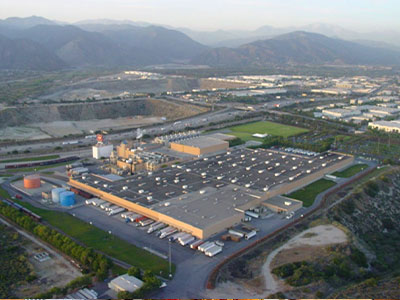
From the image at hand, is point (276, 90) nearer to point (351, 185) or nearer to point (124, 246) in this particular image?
point (351, 185)

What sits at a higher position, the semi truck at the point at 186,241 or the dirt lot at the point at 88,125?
the semi truck at the point at 186,241

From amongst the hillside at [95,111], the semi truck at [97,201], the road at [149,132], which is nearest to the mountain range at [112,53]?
the hillside at [95,111]

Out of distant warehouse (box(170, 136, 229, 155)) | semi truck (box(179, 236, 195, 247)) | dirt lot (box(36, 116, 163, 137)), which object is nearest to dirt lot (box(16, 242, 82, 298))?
semi truck (box(179, 236, 195, 247))

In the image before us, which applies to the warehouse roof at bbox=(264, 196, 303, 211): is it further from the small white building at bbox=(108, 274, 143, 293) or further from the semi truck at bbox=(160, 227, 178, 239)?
the small white building at bbox=(108, 274, 143, 293)

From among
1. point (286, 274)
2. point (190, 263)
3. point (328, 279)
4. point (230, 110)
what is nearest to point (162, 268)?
point (190, 263)

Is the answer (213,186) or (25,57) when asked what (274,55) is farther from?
(213,186)

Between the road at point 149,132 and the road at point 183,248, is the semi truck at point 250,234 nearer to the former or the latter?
the road at point 183,248

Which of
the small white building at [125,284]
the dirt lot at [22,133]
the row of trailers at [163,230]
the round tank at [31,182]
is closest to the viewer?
the small white building at [125,284]
